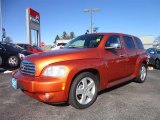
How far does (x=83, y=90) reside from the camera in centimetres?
457

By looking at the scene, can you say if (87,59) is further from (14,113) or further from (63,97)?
(14,113)

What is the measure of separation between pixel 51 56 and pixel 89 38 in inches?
65.5

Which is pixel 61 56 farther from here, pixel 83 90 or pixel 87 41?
pixel 87 41

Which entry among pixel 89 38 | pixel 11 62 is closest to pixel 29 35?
pixel 11 62

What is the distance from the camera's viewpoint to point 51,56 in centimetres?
431

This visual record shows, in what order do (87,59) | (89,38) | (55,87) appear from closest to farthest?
(55,87)
(87,59)
(89,38)

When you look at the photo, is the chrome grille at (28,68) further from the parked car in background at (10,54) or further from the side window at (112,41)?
the parked car in background at (10,54)

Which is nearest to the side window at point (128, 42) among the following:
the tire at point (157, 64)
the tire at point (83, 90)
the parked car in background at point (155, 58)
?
the tire at point (83, 90)

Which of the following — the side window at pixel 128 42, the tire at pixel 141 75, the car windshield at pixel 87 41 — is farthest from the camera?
the tire at pixel 141 75

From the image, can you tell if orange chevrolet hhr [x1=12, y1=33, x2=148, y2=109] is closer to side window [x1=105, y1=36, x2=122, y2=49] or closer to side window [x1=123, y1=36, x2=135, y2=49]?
side window [x1=105, y1=36, x2=122, y2=49]

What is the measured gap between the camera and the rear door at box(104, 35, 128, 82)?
5152 mm

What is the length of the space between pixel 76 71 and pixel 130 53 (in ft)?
8.77

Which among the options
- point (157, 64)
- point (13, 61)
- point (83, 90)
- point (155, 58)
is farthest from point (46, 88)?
point (155, 58)

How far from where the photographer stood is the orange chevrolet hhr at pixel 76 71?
4.07 meters
